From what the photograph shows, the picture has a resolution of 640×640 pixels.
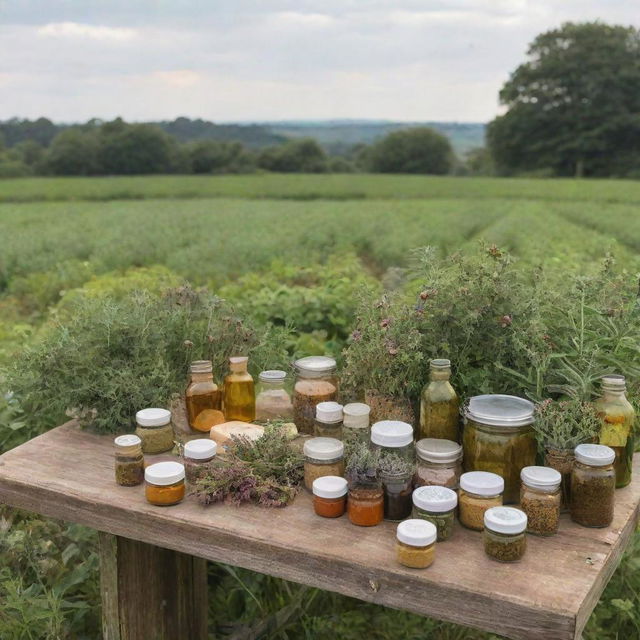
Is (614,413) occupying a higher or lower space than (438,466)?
higher

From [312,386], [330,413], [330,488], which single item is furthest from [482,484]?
[312,386]

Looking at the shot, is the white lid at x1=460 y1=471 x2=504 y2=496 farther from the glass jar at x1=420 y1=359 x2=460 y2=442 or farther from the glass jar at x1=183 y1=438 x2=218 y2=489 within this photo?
the glass jar at x1=183 y1=438 x2=218 y2=489

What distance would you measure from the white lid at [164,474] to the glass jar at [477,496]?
0.67 meters

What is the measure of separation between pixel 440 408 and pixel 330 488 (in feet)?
1.23

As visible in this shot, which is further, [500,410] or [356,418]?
[356,418]

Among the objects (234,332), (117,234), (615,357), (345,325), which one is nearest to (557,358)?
(615,357)

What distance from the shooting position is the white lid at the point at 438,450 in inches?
71.4

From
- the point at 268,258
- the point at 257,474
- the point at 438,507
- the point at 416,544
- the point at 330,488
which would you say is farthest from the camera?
the point at 268,258

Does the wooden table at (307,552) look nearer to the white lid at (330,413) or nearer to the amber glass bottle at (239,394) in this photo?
the white lid at (330,413)

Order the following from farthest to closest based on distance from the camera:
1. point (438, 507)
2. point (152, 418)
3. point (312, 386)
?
1. point (312, 386)
2. point (152, 418)
3. point (438, 507)

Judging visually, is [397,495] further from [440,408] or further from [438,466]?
[440,408]

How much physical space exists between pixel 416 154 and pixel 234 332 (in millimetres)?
52471

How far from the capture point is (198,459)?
196 centimetres

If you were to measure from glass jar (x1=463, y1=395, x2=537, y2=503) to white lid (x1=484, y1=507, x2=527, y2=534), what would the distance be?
0.23 metres
